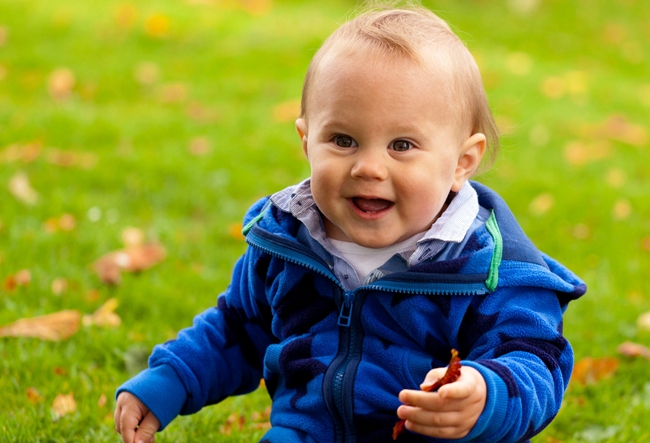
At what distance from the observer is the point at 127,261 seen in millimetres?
3842

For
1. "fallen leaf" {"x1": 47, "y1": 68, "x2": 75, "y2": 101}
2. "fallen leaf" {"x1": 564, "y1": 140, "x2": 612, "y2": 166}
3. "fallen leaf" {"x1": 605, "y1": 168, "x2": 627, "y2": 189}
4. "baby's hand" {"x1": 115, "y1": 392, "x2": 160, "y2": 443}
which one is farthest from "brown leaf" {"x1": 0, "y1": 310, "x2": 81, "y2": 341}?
"fallen leaf" {"x1": 564, "y1": 140, "x2": 612, "y2": 166}

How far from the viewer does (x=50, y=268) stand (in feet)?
12.2

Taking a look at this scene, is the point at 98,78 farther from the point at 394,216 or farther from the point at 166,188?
the point at 394,216

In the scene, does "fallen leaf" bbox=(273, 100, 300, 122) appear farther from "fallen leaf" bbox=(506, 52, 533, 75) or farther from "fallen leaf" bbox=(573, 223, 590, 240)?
"fallen leaf" bbox=(506, 52, 533, 75)

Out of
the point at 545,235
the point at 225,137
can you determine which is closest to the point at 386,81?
the point at 545,235

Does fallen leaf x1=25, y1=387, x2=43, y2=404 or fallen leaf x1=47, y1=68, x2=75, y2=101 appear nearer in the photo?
fallen leaf x1=25, y1=387, x2=43, y2=404

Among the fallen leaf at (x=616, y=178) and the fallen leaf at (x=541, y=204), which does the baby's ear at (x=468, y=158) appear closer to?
the fallen leaf at (x=541, y=204)

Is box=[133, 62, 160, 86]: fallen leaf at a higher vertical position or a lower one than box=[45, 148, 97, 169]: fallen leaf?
lower

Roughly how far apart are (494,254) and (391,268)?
26 cm

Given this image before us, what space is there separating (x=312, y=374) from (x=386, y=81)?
772mm

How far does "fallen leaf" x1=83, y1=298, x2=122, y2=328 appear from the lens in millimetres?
3295

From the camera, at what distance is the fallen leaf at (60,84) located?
21.1 ft

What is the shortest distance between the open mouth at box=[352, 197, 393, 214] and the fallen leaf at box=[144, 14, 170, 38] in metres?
6.47

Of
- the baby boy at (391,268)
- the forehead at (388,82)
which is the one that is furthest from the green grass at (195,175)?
the forehead at (388,82)
